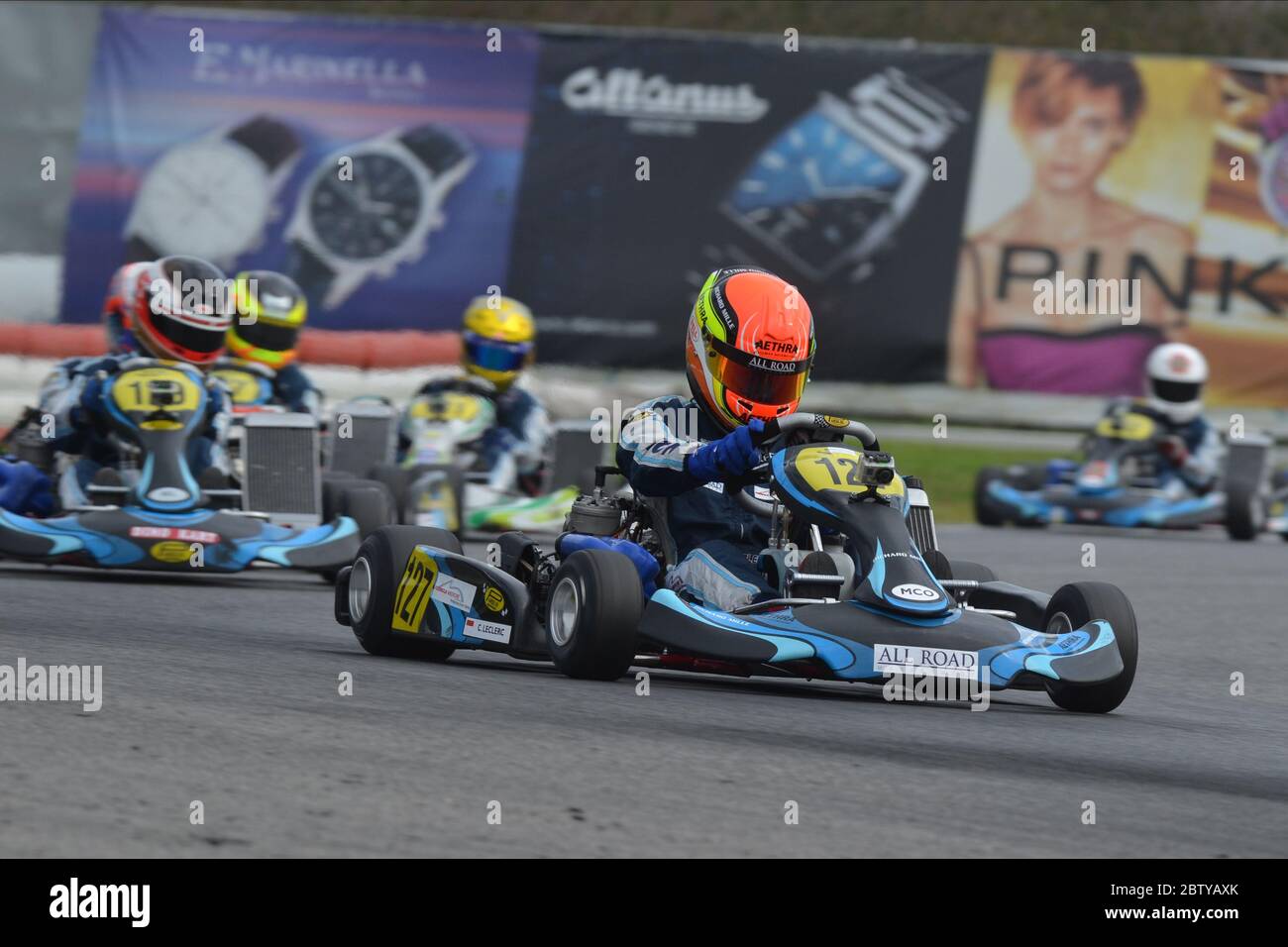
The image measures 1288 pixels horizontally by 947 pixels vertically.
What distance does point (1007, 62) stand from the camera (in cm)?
2131

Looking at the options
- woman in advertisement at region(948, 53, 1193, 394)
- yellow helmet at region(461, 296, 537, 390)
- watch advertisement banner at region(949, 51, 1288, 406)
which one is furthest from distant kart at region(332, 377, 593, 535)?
watch advertisement banner at region(949, 51, 1288, 406)

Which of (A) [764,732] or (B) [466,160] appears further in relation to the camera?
(B) [466,160]

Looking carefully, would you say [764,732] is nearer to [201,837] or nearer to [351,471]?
[201,837]

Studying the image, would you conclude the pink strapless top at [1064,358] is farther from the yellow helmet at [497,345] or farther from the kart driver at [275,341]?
the kart driver at [275,341]

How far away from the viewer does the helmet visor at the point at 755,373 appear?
685 cm

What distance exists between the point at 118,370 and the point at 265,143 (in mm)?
11025

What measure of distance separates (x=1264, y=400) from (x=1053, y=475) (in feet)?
19.5

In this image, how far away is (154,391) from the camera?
9.80m

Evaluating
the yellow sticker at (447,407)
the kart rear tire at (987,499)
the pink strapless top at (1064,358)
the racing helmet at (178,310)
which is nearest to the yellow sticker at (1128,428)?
the kart rear tire at (987,499)

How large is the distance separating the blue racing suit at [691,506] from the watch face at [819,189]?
14.0m

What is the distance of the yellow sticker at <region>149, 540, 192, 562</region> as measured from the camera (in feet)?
30.8

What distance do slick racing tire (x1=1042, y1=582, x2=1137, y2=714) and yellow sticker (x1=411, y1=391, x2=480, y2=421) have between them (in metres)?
7.56

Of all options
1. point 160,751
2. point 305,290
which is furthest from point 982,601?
point 305,290
